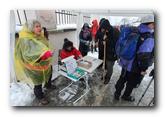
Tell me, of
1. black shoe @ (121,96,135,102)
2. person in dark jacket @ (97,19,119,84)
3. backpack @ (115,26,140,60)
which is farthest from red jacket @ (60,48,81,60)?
A: black shoe @ (121,96,135,102)

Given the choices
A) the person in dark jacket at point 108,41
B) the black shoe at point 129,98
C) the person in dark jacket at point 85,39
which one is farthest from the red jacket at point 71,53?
the black shoe at point 129,98

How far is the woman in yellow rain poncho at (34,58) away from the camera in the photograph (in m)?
1.88

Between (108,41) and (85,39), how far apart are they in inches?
6.2

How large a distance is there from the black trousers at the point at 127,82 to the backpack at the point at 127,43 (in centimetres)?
11

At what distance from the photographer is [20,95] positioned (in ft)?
6.35

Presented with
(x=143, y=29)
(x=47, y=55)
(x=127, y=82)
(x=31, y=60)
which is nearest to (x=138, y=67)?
(x=127, y=82)

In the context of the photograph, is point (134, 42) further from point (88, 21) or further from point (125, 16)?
point (88, 21)

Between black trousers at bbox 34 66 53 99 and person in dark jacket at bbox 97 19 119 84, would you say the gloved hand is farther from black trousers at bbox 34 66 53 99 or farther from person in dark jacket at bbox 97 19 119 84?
person in dark jacket at bbox 97 19 119 84

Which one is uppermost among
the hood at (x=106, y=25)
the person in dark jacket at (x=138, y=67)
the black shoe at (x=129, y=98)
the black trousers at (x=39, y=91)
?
the hood at (x=106, y=25)

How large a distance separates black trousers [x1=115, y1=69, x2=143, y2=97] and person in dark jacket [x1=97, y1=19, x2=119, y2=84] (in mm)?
79

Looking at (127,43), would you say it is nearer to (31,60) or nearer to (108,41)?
(108,41)

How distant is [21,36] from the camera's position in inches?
74.1

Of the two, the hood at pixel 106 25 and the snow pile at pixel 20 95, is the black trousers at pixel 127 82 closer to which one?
the hood at pixel 106 25

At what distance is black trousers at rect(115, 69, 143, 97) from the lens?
6.42 ft
